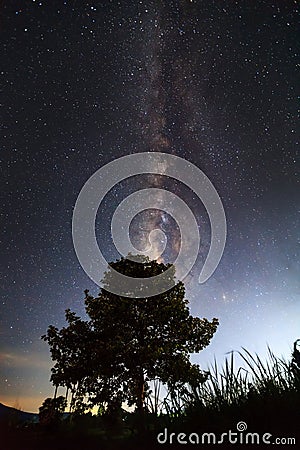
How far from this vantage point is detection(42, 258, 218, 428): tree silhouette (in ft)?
12.4

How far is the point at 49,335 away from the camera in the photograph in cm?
419

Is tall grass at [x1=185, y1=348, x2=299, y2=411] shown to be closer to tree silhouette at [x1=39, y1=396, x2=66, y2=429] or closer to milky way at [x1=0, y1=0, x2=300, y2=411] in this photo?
milky way at [x1=0, y1=0, x2=300, y2=411]

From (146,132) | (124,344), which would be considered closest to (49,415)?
(124,344)

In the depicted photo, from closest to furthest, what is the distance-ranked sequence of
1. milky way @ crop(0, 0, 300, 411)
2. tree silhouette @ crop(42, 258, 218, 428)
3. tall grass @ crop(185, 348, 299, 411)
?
tall grass @ crop(185, 348, 299, 411) → milky way @ crop(0, 0, 300, 411) → tree silhouette @ crop(42, 258, 218, 428)

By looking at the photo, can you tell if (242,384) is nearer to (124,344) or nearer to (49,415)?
(49,415)

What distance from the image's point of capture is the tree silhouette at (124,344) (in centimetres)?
379

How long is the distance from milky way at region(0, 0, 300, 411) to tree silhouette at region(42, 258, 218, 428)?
73 cm

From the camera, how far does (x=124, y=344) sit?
3.91 metres

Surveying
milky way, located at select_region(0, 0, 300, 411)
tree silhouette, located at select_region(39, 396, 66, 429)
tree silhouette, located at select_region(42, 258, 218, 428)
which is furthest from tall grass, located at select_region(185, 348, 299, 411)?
tree silhouette, located at select_region(42, 258, 218, 428)

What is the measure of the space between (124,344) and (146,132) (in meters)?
2.24

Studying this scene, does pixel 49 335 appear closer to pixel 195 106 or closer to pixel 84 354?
pixel 84 354

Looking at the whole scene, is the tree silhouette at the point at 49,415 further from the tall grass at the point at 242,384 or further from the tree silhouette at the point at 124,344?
the tall grass at the point at 242,384

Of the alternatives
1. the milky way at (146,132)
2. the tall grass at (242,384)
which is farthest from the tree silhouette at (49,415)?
the tall grass at (242,384)

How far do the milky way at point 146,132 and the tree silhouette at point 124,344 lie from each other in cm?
73
